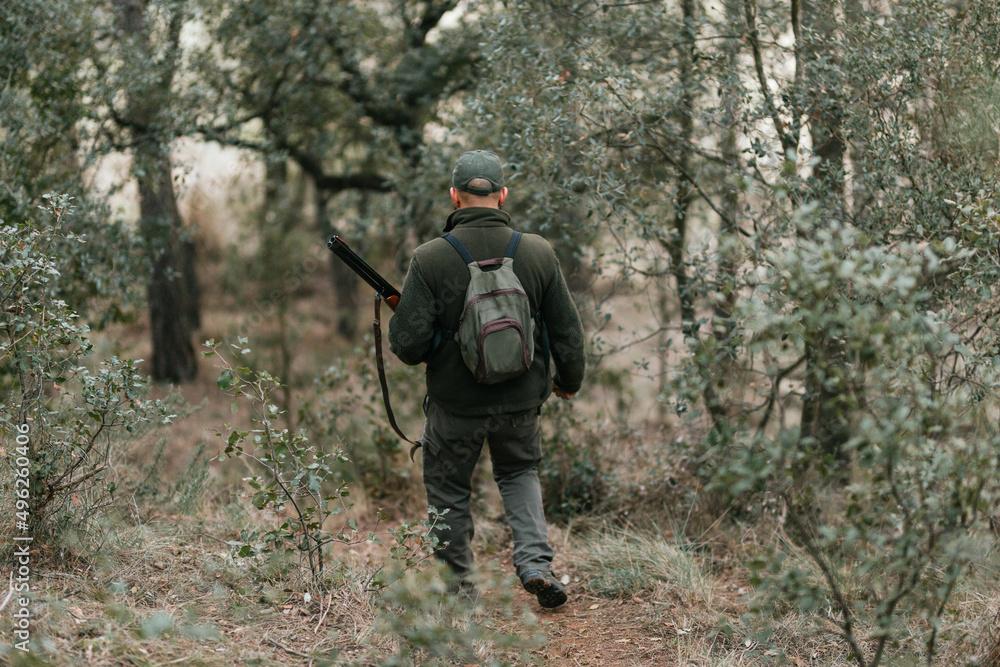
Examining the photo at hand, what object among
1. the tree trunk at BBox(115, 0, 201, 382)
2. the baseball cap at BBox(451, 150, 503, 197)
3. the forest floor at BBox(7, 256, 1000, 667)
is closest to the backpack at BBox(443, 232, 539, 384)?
the baseball cap at BBox(451, 150, 503, 197)

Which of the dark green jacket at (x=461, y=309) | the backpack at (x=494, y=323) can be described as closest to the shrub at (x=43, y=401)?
the dark green jacket at (x=461, y=309)

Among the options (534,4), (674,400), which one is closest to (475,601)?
(674,400)

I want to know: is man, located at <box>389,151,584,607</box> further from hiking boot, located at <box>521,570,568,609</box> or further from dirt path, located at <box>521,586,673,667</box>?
dirt path, located at <box>521,586,673,667</box>

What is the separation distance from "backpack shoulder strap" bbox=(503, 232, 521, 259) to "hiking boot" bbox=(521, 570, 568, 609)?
148 centimetres

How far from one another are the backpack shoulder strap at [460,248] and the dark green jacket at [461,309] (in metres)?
0.02

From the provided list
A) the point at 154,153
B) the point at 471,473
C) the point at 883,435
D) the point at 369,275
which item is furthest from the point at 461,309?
the point at 154,153

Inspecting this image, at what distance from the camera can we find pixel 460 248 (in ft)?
11.3

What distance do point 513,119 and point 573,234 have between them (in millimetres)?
1445

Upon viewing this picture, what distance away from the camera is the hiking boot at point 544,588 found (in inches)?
138

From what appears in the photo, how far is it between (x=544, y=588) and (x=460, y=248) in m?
1.63

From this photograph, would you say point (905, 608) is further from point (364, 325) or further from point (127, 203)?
point (364, 325)

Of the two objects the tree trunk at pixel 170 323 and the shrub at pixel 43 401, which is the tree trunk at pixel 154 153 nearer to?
the tree trunk at pixel 170 323

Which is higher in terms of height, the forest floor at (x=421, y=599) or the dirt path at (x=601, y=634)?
the forest floor at (x=421, y=599)

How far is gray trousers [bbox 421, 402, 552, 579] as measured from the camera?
361 cm
